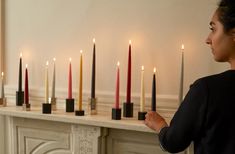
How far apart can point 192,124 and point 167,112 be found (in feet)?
1.71

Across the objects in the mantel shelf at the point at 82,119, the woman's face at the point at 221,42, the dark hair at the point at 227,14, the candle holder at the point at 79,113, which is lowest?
the mantel shelf at the point at 82,119

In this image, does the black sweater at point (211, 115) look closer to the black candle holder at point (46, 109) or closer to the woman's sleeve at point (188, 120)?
the woman's sleeve at point (188, 120)

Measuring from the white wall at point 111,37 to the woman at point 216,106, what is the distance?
446 millimetres

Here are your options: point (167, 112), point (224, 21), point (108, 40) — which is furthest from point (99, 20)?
point (224, 21)

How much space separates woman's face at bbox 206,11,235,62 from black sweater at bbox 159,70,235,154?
71 millimetres

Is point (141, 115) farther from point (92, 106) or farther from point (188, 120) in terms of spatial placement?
point (188, 120)

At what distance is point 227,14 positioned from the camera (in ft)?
3.22

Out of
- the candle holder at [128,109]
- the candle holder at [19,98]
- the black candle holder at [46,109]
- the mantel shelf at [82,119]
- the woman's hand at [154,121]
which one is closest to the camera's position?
the woman's hand at [154,121]

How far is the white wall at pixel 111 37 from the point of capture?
1.50 m

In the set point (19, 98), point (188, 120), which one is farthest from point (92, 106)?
point (188, 120)

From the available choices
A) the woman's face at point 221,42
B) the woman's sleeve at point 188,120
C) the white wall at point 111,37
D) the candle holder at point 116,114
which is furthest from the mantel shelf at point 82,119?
the woman's face at point 221,42

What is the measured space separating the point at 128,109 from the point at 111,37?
0.36m

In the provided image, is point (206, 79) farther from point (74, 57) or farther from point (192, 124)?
point (74, 57)

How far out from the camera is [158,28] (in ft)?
5.14
